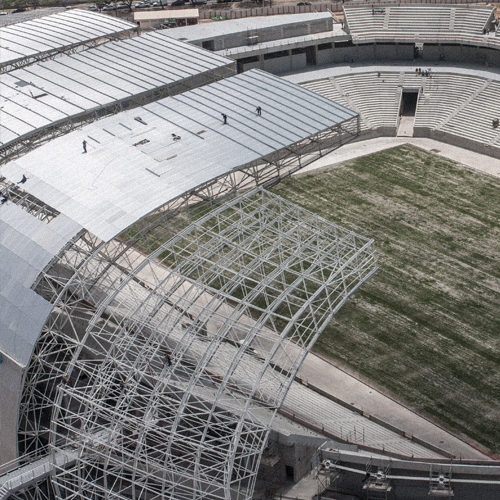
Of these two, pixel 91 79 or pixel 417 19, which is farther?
pixel 417 19

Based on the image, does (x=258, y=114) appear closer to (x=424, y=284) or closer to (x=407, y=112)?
(x=424, y=284)

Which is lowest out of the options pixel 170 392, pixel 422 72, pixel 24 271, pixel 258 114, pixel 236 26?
pixel 422 72

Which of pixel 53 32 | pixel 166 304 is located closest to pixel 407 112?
pixel 53 32

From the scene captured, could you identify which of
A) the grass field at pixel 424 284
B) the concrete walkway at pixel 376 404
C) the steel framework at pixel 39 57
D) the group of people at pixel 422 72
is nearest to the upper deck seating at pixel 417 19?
the group of people at pixel 422 72

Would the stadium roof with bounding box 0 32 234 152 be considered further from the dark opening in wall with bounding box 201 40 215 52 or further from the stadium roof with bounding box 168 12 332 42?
the stadium roof with bounding box 168 12 332 42

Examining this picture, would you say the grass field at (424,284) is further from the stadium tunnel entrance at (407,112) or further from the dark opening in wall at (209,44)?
the dark opening in wall at (209,44)

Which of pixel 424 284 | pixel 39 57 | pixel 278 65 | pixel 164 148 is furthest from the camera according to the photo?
pixel 278 65

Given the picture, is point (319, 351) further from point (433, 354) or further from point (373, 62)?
point (373, 62)
